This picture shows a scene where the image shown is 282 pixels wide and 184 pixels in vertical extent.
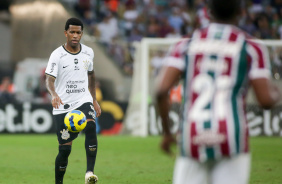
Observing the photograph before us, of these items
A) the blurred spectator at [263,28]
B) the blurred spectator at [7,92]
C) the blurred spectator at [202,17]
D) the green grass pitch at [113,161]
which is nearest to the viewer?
the green grass pitch at [113,161]

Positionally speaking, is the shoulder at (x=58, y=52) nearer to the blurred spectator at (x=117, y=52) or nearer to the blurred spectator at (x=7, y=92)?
the blurred spectator at (x=7, y=92)

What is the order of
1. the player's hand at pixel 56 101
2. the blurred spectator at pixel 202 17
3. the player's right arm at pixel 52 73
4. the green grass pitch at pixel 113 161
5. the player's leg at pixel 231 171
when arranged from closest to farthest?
the player's leg at pixel 231 171
the player's hand at pixel 56 101
the player's right arm at pixel 52 73
the green grass pitch at pixel 113 161
the blurred spectator at pixel 202 17

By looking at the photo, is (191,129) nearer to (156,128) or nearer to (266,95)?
(266,95)

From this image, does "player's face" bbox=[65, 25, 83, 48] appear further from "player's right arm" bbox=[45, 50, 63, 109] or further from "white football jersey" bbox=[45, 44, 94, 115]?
"player's right arm" bbox=[45, 50, 63, 109]

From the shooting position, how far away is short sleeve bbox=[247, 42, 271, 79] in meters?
4.13

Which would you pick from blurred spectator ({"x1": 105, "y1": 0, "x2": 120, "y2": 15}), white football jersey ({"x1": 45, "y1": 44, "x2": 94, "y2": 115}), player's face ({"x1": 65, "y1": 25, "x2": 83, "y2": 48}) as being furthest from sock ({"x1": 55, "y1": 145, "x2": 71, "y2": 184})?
blurred spectator ({"x1": 105, "y1": 0, "x2": 120, "y2": 15})

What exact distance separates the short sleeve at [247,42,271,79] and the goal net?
15.0 m

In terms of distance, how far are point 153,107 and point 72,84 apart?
1140 cm

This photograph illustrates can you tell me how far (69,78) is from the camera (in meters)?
8.53

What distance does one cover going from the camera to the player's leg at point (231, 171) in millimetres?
4047

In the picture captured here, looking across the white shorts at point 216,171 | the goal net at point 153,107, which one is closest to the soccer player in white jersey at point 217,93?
the white shorts at point 216,171

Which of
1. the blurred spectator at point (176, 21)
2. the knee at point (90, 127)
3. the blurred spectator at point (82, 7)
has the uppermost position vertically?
the blurred spectator at point (82, 7)

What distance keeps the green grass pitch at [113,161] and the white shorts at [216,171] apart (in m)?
5.38

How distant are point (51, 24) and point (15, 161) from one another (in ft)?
38.4
